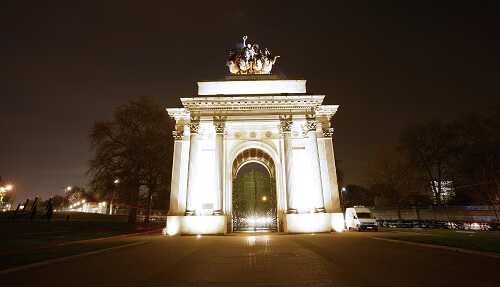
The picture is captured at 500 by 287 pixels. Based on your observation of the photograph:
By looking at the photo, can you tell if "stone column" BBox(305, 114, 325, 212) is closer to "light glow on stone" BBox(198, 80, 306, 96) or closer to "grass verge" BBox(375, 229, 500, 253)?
"light glow on stone" BBox(198, 80, 306, 96)

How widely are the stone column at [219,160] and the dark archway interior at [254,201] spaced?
5.59 metres

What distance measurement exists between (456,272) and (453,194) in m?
57.1

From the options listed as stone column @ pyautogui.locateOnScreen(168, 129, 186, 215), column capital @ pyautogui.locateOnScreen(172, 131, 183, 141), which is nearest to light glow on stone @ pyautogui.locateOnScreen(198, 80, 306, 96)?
column capital @ pyautogui.locateOnScreen(172, 131, 183, 141)

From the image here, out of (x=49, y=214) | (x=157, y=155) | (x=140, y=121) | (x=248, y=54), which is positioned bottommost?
(x=49, y=214)

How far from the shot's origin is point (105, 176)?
3447cm

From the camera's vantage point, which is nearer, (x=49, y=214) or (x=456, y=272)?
(x=456, y=272)

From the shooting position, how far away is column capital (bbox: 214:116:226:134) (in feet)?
94.5

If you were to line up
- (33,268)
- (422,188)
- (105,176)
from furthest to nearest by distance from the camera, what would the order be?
(422,188) < (105,176) < (33,268)

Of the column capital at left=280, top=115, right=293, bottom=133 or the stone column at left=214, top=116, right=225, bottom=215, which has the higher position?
the column capital at left=280, top=115, right=293, bottom=133

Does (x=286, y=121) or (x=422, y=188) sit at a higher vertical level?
(x=286, y=121)

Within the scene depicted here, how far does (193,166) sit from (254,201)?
10616 millimetres

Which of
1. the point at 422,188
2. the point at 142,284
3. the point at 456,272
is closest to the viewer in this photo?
the point at 142,284

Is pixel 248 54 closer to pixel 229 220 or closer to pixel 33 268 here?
pixel 229 220

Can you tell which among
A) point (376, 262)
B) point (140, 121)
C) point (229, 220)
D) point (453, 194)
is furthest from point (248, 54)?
point (453, 194)
